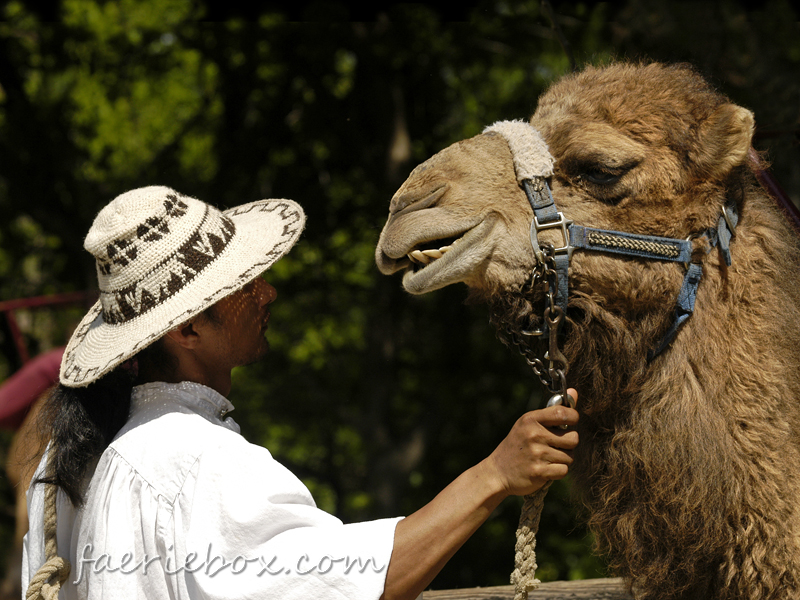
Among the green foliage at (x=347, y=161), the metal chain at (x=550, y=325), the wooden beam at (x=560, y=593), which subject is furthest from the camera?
the green foliage at (x=347, y=161)

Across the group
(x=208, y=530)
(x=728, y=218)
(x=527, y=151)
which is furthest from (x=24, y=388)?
(x=728, y=218)

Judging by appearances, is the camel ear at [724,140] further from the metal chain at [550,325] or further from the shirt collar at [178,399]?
the shirt collar at [178,399]

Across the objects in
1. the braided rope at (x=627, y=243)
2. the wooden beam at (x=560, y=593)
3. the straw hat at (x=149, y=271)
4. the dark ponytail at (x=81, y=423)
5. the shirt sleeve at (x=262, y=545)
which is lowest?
the wooden beam at (x=560, y=593)

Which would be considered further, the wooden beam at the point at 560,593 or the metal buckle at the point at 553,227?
the wooden beam at the point at 560,593

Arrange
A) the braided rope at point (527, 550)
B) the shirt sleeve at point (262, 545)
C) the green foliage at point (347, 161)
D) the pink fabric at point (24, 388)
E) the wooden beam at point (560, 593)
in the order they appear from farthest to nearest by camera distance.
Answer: the green foliage at point (347, 161), the pink fabric at point (24, 388), the wooden beam at point (560, 593), the braided rope at point (527, 550), the shirt sleeve at point (262, 545)

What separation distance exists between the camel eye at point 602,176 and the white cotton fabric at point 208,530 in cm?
114

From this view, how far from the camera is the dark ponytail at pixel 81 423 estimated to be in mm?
2041

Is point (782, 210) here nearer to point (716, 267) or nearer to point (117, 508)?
point (716, 267)

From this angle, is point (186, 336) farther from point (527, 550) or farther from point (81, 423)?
point (527, 550)

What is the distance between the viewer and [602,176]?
226 cm

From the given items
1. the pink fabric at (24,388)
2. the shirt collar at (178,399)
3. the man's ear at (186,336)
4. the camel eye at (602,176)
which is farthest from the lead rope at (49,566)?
the pink fabric at (24,388)

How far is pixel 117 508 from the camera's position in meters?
1.87

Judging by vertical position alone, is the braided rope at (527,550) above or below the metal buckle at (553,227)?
below

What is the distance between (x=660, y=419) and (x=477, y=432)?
6.95m
